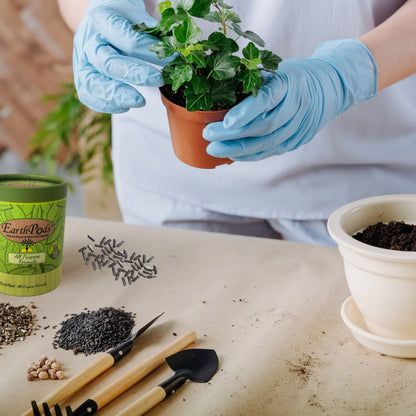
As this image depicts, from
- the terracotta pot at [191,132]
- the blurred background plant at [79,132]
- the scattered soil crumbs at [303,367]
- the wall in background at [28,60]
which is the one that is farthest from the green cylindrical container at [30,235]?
the wall in background at [28,60]

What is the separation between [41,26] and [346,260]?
8.25ft

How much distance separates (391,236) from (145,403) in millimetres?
459

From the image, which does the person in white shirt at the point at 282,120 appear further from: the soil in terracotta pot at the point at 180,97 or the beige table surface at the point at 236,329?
the beige table surface at the point at 236,329

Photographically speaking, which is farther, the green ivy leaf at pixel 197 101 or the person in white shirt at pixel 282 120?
the person in white shirt at pixel 282 120

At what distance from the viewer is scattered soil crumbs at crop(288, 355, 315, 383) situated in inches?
32.2

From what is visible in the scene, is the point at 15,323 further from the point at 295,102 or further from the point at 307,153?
the point at 307,153

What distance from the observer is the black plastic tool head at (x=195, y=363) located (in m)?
0.81

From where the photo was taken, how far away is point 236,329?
37.0 inches

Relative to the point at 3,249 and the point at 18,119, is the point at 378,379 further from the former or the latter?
the point at 18,119

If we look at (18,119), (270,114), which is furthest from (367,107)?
(18,119)

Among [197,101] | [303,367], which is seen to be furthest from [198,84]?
[303,367]

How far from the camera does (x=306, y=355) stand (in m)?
0.87

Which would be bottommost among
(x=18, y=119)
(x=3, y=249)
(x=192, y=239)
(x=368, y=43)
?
(x=18, y=119)

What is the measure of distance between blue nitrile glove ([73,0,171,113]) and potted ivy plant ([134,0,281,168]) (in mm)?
65
